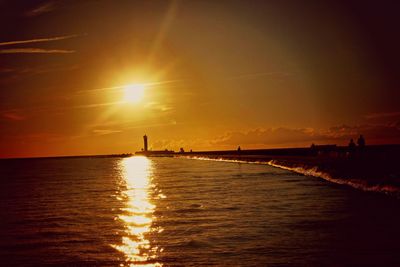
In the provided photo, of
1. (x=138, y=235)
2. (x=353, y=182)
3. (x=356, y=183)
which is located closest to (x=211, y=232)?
(x=138, y=235)

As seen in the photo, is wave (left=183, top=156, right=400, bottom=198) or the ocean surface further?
wave (left=183, top=156, right=400, bottom=198)

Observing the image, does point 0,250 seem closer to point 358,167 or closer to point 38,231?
point 38,231

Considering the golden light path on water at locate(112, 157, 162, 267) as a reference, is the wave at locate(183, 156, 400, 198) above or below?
above

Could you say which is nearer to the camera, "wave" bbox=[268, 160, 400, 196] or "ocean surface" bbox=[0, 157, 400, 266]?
"ocean surface" bbox=[0, 157, 400, 266]

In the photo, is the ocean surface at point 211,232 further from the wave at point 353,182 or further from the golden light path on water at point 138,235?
the wave at point 353,182

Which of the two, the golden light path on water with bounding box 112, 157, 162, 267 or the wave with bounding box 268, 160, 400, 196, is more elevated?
the wave with bounding box 268, 160, 400, 196

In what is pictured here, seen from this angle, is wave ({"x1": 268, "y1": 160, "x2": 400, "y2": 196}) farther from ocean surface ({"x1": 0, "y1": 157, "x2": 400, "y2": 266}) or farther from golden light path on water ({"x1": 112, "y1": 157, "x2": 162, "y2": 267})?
golden light path on water ({"x1": 112, "y1": 157, "x2": 162, "y2": 267})

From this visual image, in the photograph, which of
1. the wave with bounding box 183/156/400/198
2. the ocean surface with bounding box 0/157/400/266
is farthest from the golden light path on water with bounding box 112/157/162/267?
the wave with bounding box 183/156/400/198

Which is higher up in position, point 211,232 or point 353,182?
point 353,182

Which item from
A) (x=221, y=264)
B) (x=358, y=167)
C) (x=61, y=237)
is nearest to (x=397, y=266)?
(x=221, y=264)

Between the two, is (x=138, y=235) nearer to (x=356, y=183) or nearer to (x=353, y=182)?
(x=356, y=183)

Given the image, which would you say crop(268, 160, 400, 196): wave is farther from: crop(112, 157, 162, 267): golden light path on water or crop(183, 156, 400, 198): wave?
crop(112, 157, 162, 267): golden light path on water

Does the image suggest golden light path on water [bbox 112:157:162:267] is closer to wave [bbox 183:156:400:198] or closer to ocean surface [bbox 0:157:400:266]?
ocean surface [bbox 0:157:400:266]

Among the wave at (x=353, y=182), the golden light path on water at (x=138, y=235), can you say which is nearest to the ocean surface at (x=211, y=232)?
the golden light path on water at (x=138, y=235)
